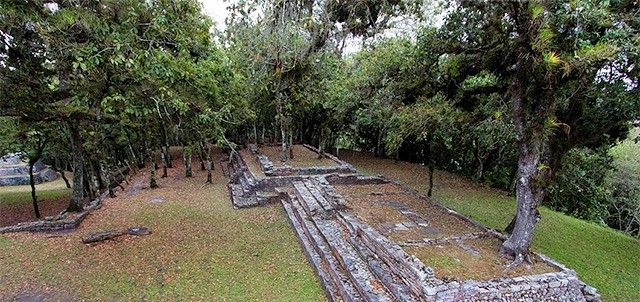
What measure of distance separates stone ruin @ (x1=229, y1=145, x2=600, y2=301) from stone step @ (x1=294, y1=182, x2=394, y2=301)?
0.02 metres

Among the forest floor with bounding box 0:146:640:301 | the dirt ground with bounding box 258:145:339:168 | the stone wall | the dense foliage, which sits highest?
the dense foliage

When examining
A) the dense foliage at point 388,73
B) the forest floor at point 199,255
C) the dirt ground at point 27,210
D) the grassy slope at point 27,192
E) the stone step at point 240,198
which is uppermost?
the dense foliage at point 388,73

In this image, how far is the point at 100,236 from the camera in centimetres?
882

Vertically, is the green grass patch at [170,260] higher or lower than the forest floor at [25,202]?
higher

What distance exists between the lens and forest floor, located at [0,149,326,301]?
6680 millimetres

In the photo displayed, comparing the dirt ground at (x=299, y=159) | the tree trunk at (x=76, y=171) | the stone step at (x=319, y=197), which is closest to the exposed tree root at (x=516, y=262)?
the stone step at (x=319, y=197)

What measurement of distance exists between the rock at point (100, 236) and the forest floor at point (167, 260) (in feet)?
0.56

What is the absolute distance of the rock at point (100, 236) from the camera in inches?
342

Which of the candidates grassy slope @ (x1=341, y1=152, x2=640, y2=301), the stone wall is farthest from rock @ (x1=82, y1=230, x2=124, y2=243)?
grassy slope @ (x1=341, y1=152, x2=640, y2=301)

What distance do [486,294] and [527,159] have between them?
316cm

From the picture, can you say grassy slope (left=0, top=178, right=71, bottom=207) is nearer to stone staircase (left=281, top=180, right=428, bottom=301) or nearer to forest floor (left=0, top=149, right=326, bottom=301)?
forest floor (left=0, top=149, right=326, bottom=301)

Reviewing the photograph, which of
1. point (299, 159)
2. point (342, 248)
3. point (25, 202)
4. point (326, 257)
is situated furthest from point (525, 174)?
point (25, 202)

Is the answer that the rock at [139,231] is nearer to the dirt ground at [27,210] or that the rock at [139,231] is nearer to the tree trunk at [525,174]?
the dirt ground at [27,210]

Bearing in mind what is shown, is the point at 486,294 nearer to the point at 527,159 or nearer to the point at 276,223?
the point at 527,159
